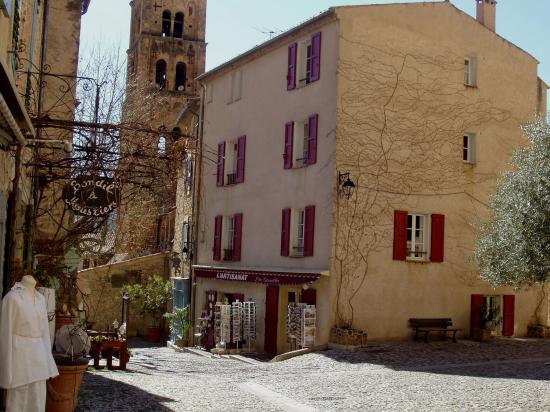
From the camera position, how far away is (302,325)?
20078 mm

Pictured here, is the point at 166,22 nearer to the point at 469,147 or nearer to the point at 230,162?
the point at 230,162

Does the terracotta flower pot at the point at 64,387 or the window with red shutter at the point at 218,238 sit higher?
the window with red shutter at the point at 218,238

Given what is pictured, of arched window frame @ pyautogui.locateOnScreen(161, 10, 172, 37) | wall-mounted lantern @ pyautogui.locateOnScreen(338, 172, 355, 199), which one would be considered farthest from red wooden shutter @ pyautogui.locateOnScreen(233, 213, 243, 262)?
arched window frame @ pyautogui.locateOnScreen(161, 10, 172, 37)

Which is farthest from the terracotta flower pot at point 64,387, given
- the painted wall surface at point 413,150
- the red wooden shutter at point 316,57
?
the red wooden shutter at point 316,57

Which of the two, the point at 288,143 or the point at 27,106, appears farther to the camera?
the point at 288,143

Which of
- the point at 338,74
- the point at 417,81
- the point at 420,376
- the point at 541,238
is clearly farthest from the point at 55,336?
the point at 417,81

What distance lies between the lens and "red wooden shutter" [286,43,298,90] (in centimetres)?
2269

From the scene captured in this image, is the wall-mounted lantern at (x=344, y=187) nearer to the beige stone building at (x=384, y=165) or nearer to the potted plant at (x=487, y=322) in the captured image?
the beige stone building at (x=384, y=165)

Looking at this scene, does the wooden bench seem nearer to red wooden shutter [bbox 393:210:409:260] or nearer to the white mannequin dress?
red wooden shutter [bbox 393:210:409:260]

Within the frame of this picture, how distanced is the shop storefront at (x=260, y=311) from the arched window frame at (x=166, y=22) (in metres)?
31.3

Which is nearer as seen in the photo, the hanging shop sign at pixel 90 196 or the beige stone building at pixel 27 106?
the beige stone building at pixel 27 106

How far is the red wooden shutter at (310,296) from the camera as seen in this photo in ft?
67.4

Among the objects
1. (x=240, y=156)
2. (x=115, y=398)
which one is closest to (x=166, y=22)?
(x=240, y=156)

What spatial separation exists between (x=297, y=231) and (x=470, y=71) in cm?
Result: 660
